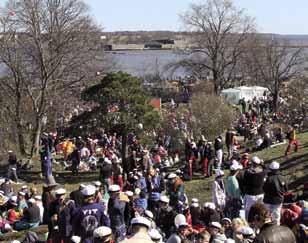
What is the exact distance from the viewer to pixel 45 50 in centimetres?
2975

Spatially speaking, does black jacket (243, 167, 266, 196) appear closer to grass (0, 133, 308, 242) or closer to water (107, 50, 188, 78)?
grass (0, 133, 308, 242)

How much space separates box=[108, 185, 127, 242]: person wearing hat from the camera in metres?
9.62

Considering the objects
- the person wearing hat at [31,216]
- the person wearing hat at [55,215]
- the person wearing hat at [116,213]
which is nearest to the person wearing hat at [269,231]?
the person wearing hat at [116,213]

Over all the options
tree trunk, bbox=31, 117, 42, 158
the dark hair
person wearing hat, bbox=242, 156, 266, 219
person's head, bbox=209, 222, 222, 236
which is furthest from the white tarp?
the dark hair

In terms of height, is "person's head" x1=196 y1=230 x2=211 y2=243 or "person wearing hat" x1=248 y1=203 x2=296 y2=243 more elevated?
"person wearing hat" x1=248 y1=203 x2=296 y2=243

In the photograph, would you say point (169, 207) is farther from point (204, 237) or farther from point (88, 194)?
point (88, 194)

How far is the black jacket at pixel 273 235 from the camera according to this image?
5664 mm

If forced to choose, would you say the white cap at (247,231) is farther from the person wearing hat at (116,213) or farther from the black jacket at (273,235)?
the person wearing hat at (116,213)

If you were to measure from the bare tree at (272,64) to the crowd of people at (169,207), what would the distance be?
31.4 m

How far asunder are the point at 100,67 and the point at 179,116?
1113 cm

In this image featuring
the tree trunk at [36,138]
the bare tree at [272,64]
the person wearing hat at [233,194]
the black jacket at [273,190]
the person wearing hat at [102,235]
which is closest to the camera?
the person wearing hat at [102,235]

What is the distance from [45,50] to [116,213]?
21.3 meters

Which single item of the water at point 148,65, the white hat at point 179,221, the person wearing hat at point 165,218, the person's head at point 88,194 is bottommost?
the water at point 148,65

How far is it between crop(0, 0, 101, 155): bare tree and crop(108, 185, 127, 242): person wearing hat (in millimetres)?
18041
